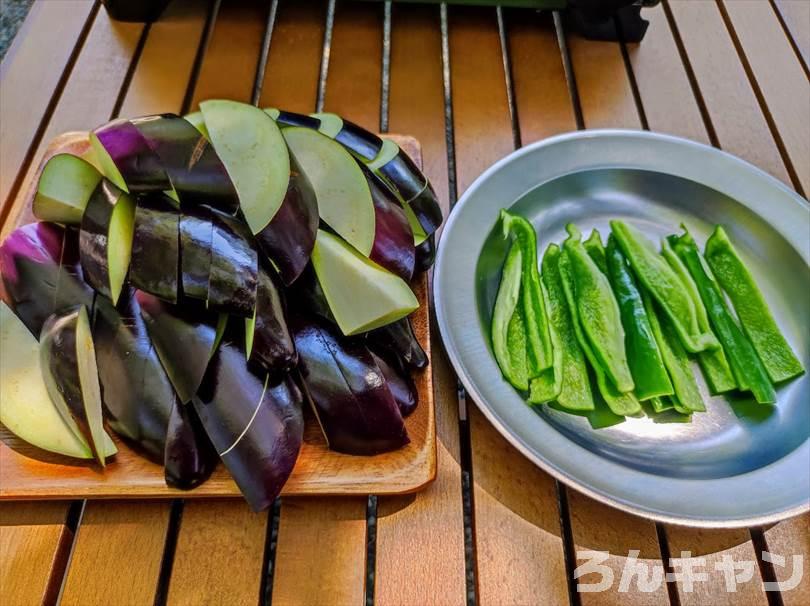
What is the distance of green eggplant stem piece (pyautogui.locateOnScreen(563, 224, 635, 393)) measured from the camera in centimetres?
78

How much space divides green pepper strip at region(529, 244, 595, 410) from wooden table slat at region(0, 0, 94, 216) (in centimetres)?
84

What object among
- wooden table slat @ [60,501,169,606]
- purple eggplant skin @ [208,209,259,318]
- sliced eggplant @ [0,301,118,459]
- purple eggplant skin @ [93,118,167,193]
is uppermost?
purple eggplant skin @ [93,118,167,193]

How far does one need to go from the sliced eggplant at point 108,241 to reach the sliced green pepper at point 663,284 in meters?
0.68

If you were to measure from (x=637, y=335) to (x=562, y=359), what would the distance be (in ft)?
0.38

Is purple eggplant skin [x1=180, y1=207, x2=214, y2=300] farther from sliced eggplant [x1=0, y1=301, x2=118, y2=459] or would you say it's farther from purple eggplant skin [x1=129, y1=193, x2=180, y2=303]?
sliced eggplant [x1=0, y1=301, x2=118, y2=459]

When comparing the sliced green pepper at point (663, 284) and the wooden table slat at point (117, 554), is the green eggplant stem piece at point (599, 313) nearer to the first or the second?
the sliced green pepper at point (663, 284)

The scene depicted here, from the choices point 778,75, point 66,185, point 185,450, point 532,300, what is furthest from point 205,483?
point 778,75

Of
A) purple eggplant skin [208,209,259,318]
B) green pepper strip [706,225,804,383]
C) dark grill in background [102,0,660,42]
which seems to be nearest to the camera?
purple eggplant skin [208,209,259,318]

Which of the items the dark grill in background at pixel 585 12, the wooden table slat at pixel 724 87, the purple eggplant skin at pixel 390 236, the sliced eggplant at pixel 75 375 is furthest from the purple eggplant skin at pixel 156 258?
the wooden table slat at pixel 724 87

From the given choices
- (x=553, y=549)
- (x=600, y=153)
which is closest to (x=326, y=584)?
(x=553, y=549)

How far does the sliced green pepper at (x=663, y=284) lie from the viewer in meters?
0.82

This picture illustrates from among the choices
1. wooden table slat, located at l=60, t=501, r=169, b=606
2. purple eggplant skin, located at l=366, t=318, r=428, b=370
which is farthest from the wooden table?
purple eggplant skin, located at l=366, t=318, r=428, b=370

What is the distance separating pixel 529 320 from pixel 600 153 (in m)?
0.36

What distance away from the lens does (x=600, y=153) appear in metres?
1.00
